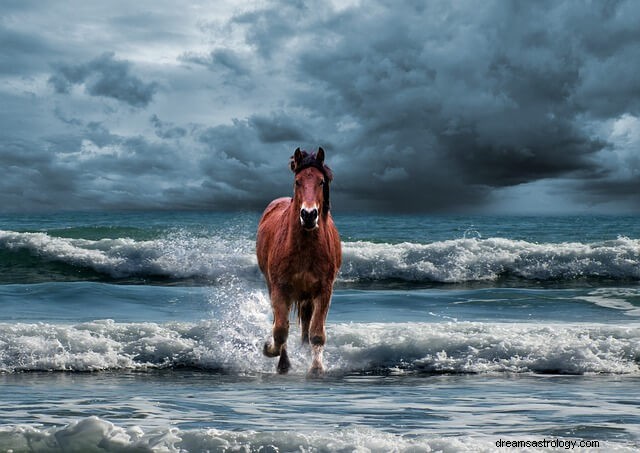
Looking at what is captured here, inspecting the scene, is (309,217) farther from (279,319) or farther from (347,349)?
(347,349)

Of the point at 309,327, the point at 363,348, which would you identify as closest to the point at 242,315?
the point at 363,348

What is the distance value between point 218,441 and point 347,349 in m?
5.45

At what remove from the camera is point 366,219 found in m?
58.8

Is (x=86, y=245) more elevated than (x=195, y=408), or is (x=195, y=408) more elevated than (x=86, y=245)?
(x=86, y=245)

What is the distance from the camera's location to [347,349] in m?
11.3

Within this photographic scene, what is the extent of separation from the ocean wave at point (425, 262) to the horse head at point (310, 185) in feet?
61.0

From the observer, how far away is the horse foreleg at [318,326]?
29.5 ft

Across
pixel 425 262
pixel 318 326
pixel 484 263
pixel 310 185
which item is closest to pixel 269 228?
pixel 318 326

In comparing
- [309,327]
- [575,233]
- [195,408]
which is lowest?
[195,408]

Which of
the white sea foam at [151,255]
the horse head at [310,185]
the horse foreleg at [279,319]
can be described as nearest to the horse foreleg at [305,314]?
the horse foreleg at [279,319]

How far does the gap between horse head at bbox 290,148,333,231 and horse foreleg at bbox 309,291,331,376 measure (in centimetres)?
111

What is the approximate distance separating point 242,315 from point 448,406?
594 cm

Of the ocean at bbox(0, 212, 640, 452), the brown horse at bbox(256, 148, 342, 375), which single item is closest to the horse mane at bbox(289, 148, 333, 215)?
the brown horse at bbox(256, 148, 342, 375)

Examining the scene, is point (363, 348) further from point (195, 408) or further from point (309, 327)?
point (195, 408)
